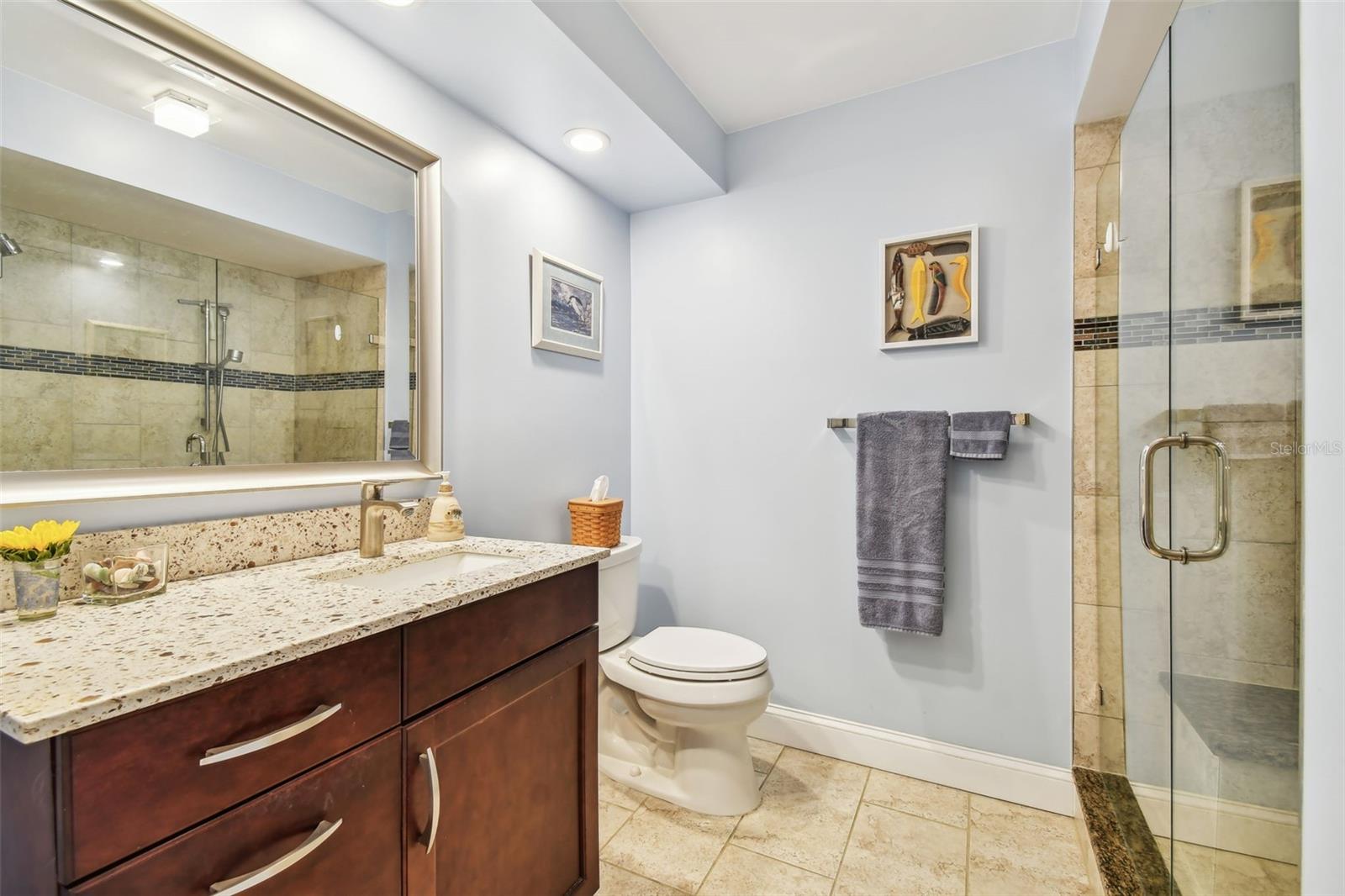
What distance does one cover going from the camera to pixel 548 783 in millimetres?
1250

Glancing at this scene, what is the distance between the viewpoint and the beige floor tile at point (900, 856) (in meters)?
1.52

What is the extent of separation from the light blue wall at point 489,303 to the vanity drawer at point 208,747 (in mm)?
604

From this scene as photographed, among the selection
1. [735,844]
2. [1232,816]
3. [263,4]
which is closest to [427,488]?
[263,4]

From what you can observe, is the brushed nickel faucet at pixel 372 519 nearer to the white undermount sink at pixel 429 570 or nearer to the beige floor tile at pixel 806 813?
the white undermount sink at pixel 429 570

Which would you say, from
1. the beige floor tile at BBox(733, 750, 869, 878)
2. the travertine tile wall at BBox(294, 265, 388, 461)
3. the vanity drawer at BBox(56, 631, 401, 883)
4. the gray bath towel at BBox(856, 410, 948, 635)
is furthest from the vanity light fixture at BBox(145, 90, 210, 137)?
the beige floor tile at BBox(733, 750, 869, 878)

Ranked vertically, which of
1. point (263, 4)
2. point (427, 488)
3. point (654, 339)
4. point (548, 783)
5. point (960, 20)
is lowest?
point (548, 783)

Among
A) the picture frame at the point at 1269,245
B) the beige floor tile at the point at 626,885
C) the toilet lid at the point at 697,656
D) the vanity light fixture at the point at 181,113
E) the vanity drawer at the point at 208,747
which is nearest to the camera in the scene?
the vanity drawer at the point at 208,747

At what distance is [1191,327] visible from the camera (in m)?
1.19

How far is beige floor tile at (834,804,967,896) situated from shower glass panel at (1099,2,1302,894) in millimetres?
480

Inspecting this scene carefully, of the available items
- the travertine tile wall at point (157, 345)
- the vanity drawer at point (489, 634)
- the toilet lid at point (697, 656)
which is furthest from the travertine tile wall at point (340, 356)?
the toilet lid at point (697, 656)

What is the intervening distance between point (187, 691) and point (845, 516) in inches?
73.9

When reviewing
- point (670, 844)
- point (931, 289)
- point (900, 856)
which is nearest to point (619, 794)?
point (670, 844)

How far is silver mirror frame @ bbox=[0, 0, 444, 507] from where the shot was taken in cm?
104

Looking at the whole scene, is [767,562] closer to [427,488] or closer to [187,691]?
[427,488]
